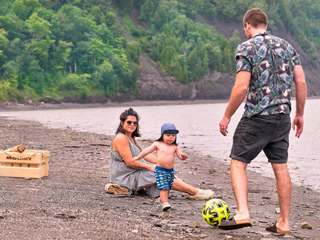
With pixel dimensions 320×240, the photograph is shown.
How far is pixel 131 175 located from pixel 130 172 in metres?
0.07

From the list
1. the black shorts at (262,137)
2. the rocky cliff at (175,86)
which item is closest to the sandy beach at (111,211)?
the black shorts at (262,137)

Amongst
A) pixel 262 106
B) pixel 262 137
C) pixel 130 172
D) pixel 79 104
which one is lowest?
pixel 79 104

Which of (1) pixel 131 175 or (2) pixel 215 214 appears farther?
(1) pixel 131 175

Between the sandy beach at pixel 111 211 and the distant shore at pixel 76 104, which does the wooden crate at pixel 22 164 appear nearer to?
the sandy beach at pixel 111 211

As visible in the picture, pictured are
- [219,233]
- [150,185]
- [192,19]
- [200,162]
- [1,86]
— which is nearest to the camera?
[219,233]

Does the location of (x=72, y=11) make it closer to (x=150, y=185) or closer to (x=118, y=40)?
(x=118, y=40)

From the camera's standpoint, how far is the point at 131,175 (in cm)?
775

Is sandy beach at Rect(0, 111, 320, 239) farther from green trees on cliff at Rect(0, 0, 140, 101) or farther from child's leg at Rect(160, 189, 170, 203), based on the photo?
green trees on cliff at Rect(0, 0, 140, 101)

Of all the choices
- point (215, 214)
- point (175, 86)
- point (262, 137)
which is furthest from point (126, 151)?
point (175, 86)

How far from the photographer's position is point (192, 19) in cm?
14025

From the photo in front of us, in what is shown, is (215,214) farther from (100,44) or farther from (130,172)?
(100,44)

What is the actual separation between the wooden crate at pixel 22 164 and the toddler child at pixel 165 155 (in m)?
2.48

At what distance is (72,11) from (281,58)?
323 feet

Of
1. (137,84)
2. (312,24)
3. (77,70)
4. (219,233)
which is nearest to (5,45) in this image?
(77,70)
